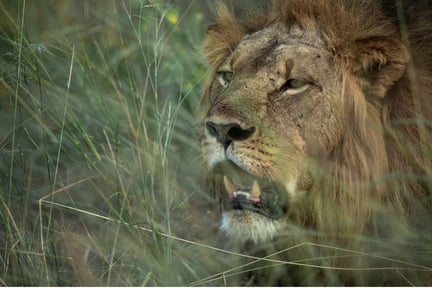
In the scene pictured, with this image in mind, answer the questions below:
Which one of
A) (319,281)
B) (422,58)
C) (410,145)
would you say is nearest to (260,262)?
(319,281)

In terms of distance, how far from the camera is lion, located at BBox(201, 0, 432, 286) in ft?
11.1

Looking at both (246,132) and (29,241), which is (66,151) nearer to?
(29,241)

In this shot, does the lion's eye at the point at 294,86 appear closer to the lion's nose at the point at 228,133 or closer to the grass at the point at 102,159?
the lion's nose at the point at 228,133

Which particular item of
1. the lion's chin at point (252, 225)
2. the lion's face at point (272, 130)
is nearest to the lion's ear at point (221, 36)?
the lion's face at point (272, 130)

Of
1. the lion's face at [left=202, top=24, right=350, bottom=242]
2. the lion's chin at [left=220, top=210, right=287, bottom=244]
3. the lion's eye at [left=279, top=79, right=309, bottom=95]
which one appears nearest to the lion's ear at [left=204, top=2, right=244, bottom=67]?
the lion's face at [left=202, top=24, right=350, bottom=242]

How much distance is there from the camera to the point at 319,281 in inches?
144

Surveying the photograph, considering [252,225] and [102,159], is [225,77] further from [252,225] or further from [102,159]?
[102,159]

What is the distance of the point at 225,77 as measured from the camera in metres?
3.74

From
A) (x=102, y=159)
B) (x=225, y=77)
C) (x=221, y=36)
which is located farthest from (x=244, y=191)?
(x=102, y=159)

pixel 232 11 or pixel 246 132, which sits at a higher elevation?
pixel 232 11

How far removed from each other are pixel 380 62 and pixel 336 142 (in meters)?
0.33

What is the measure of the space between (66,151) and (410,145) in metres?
1.64

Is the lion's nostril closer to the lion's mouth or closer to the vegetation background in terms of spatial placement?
the lion's mouth

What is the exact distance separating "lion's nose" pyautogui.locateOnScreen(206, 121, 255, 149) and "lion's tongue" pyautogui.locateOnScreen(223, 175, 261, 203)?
174 mm
